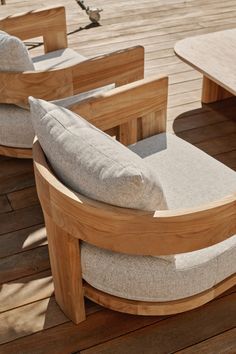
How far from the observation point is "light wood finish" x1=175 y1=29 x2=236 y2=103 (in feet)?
10.3

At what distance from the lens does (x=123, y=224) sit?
5.72ft

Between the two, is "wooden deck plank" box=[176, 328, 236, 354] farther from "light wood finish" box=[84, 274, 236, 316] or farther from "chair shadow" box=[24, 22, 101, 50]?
"chair shadow" box=[24, 22, 101, 50]

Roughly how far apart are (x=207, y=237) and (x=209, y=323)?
50cm

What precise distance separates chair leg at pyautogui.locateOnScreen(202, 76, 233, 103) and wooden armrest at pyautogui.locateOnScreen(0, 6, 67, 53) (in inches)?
37.8

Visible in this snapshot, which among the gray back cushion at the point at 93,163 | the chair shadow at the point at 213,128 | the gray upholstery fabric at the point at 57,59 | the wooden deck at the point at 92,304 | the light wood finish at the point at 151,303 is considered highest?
the gray back cushion at the point at 93,163

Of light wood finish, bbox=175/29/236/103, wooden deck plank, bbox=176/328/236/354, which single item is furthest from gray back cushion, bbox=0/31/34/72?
wooden deck plank, bbox=176/328/236/354

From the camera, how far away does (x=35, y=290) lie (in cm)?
233

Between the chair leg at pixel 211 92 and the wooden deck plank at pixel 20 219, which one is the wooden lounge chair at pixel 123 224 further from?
the chair leg at pixel 211 92

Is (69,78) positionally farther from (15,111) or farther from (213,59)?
(213,59)

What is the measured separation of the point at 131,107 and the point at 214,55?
111 centimetres

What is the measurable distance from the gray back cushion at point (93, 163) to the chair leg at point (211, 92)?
6.04 ft

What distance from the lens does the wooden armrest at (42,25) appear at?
137 inches

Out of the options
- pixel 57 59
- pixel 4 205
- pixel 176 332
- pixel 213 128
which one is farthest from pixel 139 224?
pixel 57 59

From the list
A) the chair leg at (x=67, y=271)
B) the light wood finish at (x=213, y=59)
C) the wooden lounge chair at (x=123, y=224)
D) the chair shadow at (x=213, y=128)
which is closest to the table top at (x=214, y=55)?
the light wood finish at (x=213, y=59)
